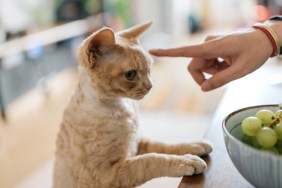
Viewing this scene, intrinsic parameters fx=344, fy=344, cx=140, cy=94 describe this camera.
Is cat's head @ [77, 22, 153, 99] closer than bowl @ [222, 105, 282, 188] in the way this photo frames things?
No

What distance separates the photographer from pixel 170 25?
4.82 meters

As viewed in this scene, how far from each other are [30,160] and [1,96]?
0.87 meters

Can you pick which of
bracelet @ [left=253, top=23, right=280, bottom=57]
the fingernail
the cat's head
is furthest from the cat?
bracelet @ [left=253, top=23, right=280, bottom=57]

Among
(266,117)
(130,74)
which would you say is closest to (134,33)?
(130,74)

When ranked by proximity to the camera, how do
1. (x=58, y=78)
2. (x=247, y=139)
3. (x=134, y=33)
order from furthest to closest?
(x=58, y=78) → (x=134, y=33) → (x=247, y=139)

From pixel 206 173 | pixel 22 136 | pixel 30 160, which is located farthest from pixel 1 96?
pixel 206 173

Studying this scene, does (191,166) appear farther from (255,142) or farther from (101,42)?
(101,42)

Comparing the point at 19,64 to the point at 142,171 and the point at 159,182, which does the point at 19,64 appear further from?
the point at 142,171

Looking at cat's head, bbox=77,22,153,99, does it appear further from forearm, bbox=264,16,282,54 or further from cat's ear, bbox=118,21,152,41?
forearm, bbox=264,16,282,54

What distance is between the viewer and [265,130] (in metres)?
0.64

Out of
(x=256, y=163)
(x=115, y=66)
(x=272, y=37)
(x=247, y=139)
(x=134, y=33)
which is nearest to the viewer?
(x=256, y=163)

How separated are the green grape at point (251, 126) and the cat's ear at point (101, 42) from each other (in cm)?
40

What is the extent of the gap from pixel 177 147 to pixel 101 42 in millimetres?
356

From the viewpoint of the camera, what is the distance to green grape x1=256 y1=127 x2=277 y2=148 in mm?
632
